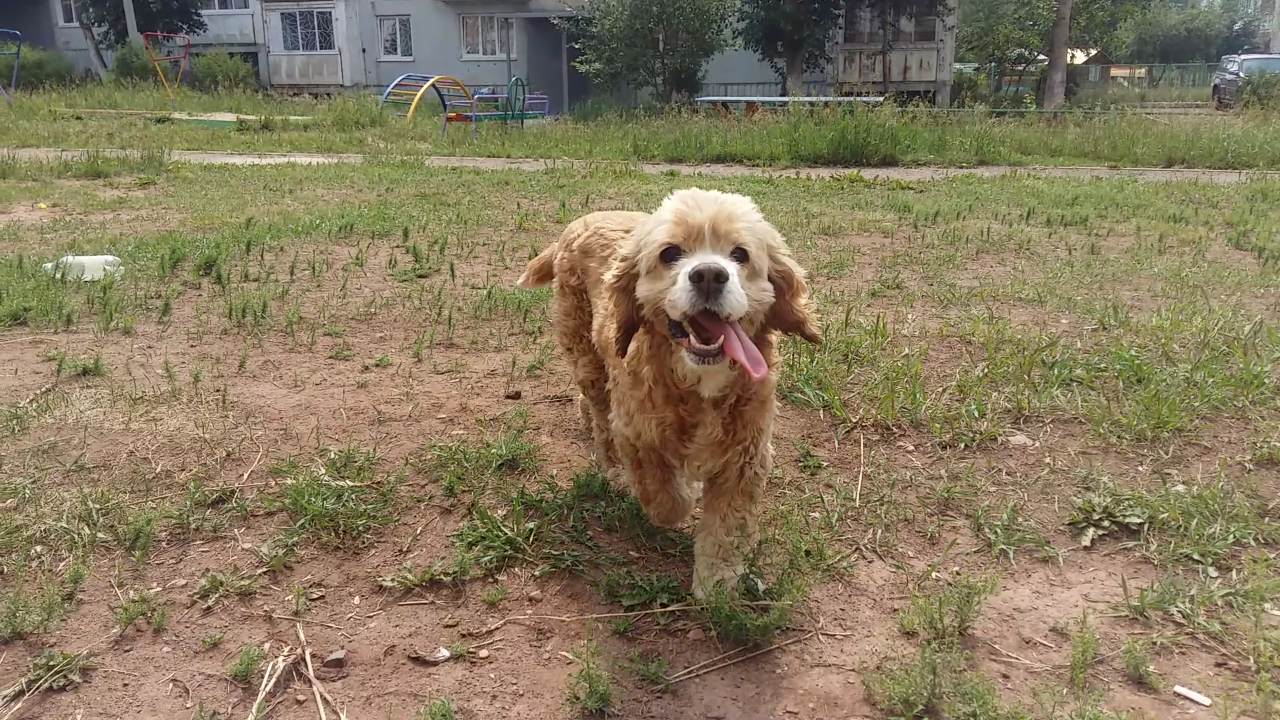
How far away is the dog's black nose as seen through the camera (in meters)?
2.83

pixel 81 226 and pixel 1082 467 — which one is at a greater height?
pixel 81 226

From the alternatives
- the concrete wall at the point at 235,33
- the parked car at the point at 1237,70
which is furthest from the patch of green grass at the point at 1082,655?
the concrete wall at the point at 235,33

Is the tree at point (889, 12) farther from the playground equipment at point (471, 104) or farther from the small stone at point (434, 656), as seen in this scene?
the small stone at point (434, 656)

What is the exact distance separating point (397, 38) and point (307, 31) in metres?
3.90

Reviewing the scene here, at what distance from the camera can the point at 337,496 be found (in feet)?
11.7

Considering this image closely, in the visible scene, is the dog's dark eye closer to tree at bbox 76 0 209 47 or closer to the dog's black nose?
the dog's black nose

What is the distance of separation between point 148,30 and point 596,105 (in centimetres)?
2242

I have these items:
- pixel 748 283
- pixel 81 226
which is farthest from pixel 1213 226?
pixel 81 226

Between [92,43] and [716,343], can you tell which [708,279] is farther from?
[92,43]

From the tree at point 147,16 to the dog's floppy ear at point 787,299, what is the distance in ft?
129

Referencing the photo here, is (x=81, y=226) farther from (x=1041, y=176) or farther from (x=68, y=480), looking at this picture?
(x=1041, y=176)

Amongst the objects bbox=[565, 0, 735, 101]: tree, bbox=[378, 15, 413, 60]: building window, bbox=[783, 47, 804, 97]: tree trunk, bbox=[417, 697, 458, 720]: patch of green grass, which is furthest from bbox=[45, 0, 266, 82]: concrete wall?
bbox=[417, 697, 458, 720]: patch of green grass

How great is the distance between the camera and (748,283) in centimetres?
308

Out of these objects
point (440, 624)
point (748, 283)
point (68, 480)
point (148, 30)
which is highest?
point (148, 30)
